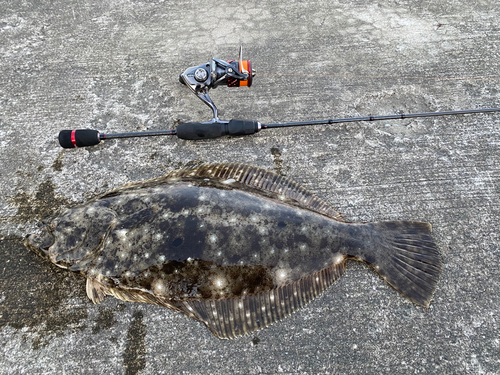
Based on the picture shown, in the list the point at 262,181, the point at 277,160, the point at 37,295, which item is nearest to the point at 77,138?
the point at 37,295

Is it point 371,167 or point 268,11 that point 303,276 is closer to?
point 371,167

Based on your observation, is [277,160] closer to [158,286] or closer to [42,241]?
[158,286]

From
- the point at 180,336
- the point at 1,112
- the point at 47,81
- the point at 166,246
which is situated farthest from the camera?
the point at 47,81

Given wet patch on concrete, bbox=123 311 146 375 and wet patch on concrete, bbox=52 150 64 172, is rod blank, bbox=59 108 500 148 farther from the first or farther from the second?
wet patch on concrete, bbox=123 311 146 375

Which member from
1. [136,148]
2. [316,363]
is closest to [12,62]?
[136,148]

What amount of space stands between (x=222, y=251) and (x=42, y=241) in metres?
1.28

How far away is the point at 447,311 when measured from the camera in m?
2.11

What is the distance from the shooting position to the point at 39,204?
2.47 metres

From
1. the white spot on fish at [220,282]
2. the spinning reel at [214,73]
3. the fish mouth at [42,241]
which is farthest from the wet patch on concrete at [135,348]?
the spinning reel at [214,73]

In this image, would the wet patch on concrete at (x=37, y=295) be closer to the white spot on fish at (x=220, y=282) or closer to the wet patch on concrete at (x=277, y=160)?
the white spot on fish at (x=220, y=282)

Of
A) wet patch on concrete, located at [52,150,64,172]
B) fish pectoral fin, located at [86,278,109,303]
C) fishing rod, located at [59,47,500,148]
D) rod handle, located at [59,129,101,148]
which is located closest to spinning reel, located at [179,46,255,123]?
fishing rod, located at [59,47,500,148]

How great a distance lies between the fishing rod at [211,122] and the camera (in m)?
2.54

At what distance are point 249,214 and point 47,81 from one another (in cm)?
273

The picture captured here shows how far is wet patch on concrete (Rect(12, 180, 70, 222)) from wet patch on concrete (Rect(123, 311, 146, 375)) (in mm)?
1149
